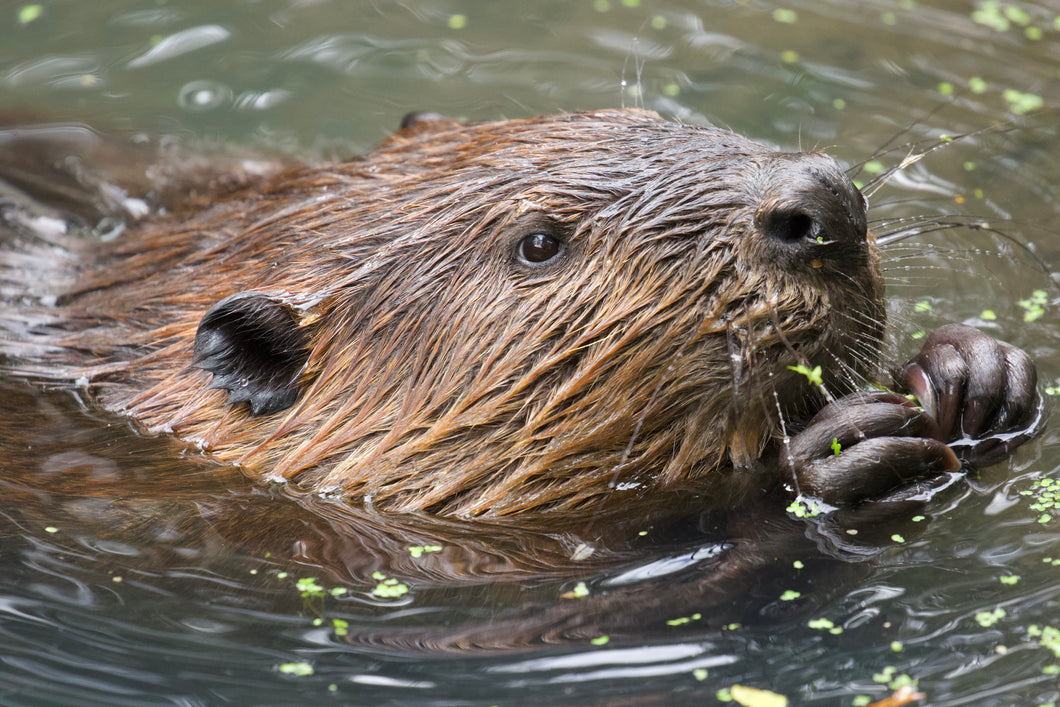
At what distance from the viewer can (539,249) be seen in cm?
342

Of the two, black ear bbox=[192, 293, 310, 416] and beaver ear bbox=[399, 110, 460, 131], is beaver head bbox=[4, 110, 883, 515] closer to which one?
black ear bbox=[192, 293, 310, 416]

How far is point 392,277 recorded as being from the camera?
139 inches

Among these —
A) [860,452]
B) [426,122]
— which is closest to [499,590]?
[860,452]

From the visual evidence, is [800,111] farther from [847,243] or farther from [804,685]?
[804,685]

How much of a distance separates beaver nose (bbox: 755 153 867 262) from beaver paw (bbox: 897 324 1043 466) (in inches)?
27.3

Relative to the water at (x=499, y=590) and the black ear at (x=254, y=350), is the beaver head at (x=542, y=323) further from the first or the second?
the water at (x=499, y=590)

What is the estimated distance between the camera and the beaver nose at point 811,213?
3098mm

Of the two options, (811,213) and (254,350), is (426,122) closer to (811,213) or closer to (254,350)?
(254,350)

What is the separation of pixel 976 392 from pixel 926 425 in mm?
200

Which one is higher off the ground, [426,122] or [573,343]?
[426,122]

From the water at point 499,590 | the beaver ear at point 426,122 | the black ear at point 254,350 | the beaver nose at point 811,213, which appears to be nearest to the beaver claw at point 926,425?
the water at point 499,590

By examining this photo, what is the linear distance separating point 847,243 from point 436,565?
1437 mm

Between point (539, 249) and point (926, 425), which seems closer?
point (539, 249)

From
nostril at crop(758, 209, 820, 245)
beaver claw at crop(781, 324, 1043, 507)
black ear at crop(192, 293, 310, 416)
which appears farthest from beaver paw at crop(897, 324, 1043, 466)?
black ear at crop(192, 293, 310, 416)
